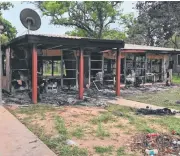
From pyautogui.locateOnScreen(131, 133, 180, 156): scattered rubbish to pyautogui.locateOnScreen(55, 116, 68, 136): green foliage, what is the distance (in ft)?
5.00

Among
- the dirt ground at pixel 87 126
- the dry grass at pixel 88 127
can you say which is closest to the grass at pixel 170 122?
the dry grass at pixel 88 127

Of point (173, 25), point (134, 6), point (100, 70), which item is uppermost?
point (134, 6)

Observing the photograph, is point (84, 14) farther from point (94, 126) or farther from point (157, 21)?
point (94, 126)

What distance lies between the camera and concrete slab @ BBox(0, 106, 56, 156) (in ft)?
15.6

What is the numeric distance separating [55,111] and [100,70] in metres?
9.08

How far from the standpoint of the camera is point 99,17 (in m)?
33.1

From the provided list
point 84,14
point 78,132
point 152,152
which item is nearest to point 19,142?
point 78,132

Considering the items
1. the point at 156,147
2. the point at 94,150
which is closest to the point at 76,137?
the point at 94,150

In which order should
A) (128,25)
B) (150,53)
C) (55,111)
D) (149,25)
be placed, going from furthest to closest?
1. (128,25)
2. (149,25)
3. (150,53)
4. (55,111)

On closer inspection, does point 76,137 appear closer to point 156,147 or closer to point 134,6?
point 156,147

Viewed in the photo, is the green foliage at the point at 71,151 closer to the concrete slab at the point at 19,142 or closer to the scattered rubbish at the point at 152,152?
the concrete slab at the point at 19,142

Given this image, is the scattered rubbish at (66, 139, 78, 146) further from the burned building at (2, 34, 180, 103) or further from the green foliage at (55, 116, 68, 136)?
→ the burned building at (2, 34, 180, 103)

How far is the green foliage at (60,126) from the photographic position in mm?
6091

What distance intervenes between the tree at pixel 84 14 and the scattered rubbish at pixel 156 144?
27833 millimetres
